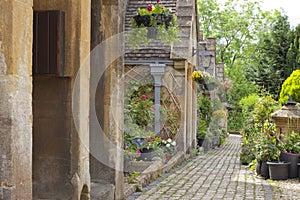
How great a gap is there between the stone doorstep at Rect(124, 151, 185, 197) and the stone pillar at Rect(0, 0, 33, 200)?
368 cm

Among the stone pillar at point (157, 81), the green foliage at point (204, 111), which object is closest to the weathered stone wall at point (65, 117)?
the stone pillar at point (157, 81)

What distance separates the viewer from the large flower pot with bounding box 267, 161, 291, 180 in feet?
32.2

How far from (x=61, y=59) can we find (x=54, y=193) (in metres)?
1.33

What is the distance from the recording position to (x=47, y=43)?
4.41m

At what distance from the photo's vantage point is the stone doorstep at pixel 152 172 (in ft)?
24.4

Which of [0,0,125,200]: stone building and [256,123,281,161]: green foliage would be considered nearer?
[0,0,125,200]: stone building

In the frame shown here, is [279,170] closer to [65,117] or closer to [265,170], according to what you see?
[265,170]

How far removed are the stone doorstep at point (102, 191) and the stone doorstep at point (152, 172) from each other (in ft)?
3.30

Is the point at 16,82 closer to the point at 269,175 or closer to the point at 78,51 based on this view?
the point at 78,51

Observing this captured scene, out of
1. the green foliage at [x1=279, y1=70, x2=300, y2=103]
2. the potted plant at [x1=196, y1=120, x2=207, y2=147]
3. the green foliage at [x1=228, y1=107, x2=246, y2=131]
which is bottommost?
the green foliage at [x1=228, y1=107, x2=246, y2=131]

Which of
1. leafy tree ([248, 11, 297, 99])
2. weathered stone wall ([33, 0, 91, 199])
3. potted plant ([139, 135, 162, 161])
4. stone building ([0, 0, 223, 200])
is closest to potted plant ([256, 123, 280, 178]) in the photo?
potted plant ([139, 135, 162, 161])

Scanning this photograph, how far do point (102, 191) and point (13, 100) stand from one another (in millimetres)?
2576

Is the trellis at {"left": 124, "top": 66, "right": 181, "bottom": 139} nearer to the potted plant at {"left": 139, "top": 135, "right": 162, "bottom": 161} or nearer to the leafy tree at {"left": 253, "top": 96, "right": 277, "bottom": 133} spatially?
the leafy tree at {"left": 253, "top": 96, "right": 277, "bottom": 133}

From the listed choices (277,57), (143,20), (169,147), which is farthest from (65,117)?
(277,57)
